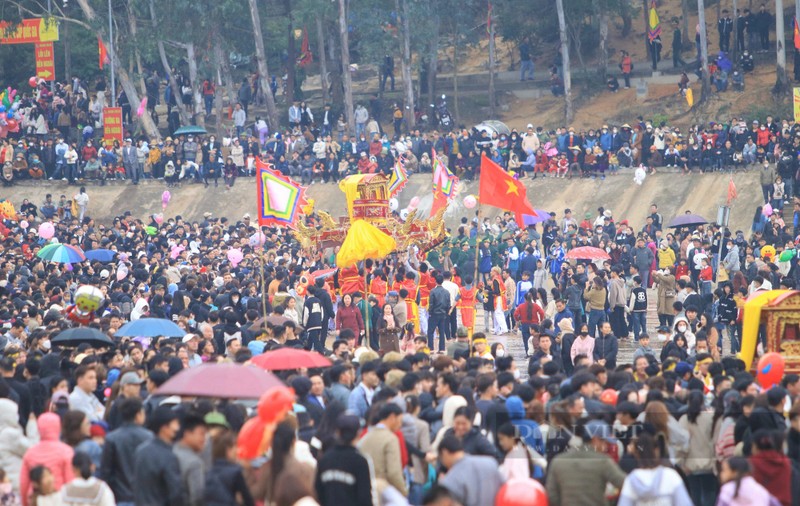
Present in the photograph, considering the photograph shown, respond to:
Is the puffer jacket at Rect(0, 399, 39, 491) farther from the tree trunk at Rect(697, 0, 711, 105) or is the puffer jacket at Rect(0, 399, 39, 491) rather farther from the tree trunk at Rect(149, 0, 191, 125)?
the tree trunk at Rect(149, 0, 191, 125)

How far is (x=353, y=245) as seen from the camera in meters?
20.9

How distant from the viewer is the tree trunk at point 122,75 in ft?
144

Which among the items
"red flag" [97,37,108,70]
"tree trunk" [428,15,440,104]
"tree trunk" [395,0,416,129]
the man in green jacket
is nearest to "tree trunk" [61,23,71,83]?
"red flag" [97,37,108,70]

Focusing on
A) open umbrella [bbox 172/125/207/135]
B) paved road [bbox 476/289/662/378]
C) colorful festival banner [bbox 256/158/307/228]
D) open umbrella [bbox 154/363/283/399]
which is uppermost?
open umbrella [bbox 172/125/207/135]

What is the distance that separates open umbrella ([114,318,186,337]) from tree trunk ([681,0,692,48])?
99.8 ft

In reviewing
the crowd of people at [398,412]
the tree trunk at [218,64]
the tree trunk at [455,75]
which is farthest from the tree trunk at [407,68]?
the crowd of people at [398,412]

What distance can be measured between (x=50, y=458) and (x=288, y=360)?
3.49 m

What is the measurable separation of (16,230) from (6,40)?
11.4m

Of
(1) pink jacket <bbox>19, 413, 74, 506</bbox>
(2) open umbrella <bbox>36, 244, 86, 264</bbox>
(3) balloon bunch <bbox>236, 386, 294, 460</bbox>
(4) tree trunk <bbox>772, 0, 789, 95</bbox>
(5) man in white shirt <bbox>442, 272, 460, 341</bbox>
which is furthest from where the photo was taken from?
(4) tree trunk <bbox>772, 0, 789, 95</bbox>

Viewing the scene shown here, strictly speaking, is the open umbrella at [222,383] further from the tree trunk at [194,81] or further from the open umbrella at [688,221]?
the tree trunk at [194,81]

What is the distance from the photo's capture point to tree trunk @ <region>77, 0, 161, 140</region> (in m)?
43.9

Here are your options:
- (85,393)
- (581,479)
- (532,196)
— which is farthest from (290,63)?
(581,479)

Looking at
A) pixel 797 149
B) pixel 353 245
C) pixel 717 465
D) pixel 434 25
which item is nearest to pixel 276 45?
pixel 434 25

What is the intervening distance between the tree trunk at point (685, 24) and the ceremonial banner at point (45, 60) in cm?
Result: 1900
